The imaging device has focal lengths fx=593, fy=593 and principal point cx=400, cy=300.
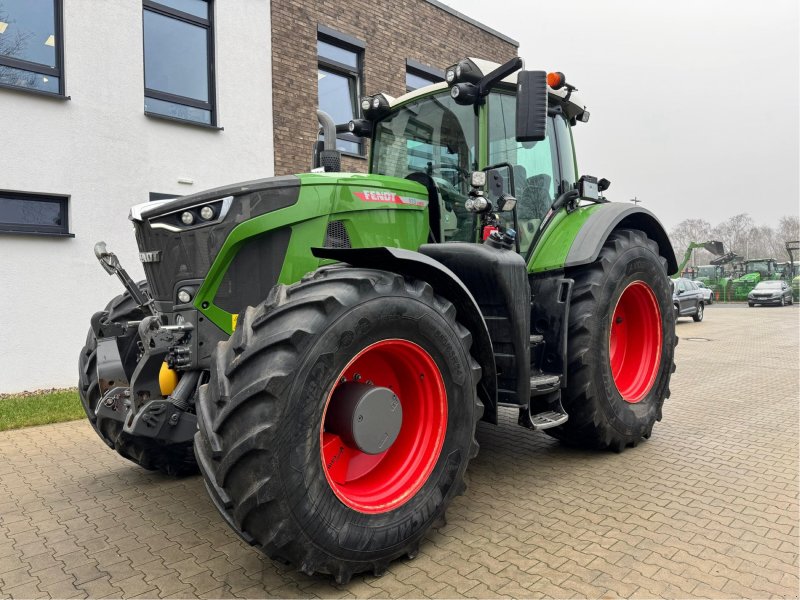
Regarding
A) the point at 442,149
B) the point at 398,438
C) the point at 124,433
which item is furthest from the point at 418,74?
the point at 398,438

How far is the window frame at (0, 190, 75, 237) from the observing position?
7109 mm

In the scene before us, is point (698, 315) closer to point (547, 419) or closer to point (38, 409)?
point (547, 419)

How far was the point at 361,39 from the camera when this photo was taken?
1089 cm

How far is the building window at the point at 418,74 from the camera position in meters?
11.8

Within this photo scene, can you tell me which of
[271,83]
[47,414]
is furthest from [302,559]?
[271,83]

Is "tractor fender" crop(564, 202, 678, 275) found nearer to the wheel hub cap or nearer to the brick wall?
the wheel hub cap

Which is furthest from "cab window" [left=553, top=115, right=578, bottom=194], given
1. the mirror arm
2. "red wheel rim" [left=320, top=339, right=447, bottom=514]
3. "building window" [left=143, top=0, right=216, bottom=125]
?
"building window" [left=143, top=0, right=216, bottom=125]

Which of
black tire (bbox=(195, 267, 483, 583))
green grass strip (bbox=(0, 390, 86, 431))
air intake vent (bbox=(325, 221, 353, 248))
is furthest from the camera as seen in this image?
green grass strip (bbox=(0, 390, 86, 431))

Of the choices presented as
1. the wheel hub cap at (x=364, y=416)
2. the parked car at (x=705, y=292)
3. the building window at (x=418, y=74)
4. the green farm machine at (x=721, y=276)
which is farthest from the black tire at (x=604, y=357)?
the green farm machine at (x=721, y=276)

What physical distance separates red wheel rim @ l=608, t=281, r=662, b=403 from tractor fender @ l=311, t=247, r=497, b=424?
1883 mm

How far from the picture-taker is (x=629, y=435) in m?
4.33

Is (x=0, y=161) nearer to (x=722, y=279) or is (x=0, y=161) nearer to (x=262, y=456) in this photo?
(x=262, y=456)

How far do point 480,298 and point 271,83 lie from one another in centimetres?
729

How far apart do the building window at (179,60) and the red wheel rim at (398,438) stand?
22.1ft
